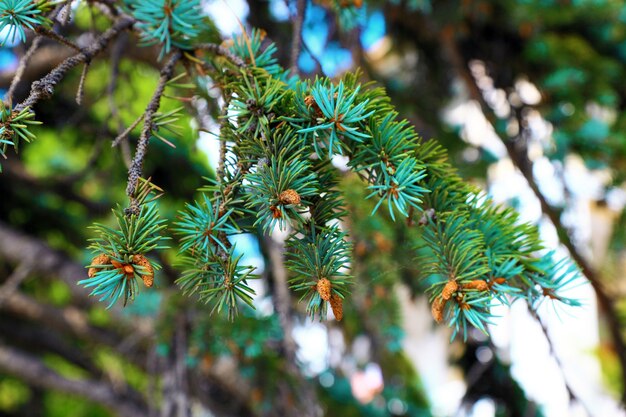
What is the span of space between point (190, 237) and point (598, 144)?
1310 millimetres

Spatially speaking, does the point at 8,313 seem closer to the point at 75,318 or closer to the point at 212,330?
the point at 75,318

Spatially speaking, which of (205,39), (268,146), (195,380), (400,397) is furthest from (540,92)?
(268,146)

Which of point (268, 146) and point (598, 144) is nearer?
point (268, 146)

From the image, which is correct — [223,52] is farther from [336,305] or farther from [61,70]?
[336,305]

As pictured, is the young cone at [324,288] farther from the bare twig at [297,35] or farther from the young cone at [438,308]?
the bare twig at [297,35]

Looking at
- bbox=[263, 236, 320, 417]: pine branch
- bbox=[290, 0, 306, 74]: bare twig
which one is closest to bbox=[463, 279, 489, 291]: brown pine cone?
bbox=[290, 0, 306, 74]: bare twig

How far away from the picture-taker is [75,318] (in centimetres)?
179

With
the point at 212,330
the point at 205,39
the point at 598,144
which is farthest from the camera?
the point at 598,144

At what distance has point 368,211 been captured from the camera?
3.92 feet

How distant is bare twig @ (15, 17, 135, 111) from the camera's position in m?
0.50

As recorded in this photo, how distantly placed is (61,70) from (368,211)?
2.47ft

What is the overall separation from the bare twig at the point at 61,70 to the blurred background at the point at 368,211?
0.37 m

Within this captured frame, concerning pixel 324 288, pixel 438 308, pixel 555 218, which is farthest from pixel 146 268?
pixel 555 218

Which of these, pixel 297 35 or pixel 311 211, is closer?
pixel 311 211
